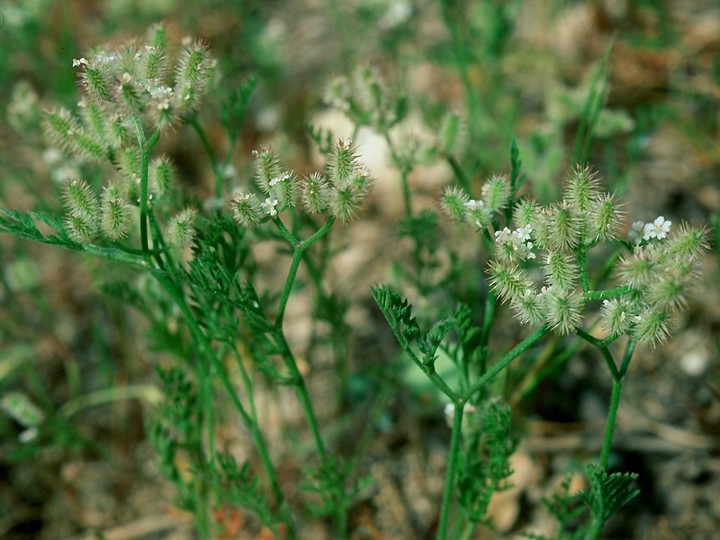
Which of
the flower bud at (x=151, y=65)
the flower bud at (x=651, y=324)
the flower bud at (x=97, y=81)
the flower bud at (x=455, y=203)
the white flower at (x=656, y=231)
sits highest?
the flower bud at (x=151, y=65)

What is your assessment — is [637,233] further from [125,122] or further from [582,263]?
[125,122]

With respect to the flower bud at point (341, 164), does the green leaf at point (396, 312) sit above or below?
below

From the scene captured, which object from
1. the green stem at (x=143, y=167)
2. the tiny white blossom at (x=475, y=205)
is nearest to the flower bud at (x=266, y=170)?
the green stem at (x=143, y=167)

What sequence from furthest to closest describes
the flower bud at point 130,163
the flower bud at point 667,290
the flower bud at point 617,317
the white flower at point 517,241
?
the flower bud at point 130,163
the white flower at point 517,241
the flower bud at point 617,317
the flower bud at point 667,290

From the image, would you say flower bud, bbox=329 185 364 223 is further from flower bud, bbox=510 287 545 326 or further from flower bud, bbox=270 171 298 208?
flower bud, bbox=510 287 545 326

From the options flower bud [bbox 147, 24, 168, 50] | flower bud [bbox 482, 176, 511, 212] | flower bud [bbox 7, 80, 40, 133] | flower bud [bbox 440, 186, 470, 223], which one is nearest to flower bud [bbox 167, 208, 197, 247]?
flower bud [bbox 147, 24, 168, 50]

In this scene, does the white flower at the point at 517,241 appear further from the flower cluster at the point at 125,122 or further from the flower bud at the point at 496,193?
the flower cluster at the point at 125,122

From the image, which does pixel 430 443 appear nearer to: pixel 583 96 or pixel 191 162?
pixel 583 96

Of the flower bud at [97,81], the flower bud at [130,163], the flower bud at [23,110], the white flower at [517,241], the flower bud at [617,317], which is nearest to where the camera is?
the flower bud at [617,317]
